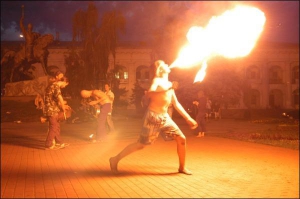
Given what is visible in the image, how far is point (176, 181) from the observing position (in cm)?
771

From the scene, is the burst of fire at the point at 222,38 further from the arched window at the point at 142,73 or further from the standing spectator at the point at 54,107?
the arched window at the point at 142,73

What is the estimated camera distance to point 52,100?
11477mm

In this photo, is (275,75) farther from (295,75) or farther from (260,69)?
(260,69)

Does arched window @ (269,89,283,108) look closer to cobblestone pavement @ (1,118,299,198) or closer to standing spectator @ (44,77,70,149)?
cobblestone pavement @ (1,118,299,198)

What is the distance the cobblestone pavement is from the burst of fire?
209 cm

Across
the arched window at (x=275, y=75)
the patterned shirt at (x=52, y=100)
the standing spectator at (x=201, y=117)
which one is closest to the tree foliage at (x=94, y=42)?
the standing spectator at (x=201, y=117)

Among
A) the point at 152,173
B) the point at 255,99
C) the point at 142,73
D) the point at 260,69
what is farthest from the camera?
the point at 255,99

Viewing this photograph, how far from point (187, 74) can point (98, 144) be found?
102 ft

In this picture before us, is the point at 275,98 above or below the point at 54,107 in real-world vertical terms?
below

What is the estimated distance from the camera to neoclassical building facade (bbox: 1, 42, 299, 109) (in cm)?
6750

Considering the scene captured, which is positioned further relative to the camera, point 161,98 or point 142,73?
point 142,73

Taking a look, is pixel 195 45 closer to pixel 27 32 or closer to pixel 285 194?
pixel 285 194

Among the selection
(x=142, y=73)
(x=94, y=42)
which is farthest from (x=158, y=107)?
(x=142, y=73)

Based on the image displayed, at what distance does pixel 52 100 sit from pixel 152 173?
4.15 m
